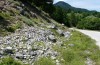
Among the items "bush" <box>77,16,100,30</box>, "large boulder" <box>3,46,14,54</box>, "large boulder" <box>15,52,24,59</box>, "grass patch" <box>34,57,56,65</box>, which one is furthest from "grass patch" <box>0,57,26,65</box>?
"bush" <box>77,16,100,30</box>

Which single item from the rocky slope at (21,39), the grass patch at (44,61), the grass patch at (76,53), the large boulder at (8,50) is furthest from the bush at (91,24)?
the large boulder at (8,50)

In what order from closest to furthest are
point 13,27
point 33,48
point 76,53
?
point 33,48, point 76,53, point 13,27

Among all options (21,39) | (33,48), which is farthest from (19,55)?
(21,39)

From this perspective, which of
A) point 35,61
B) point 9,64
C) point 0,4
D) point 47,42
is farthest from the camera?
point 0,4

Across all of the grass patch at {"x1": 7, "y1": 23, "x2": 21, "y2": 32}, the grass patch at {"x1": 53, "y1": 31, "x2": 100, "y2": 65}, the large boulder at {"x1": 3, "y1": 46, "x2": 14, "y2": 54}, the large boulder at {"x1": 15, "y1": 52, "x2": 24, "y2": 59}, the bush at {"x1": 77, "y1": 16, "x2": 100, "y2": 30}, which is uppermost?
the grass patch at {"x1": 7, "y1": 23, "x2": 21, "y2": 32}

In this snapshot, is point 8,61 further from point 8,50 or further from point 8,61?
point 8,50

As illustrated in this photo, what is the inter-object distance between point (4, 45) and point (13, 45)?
0.89 metres

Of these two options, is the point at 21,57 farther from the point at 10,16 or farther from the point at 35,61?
the point at 10,16

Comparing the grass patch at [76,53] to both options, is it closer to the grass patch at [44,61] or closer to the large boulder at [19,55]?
the grass patch at [44,61]

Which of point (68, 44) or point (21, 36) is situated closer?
point (21, 36)

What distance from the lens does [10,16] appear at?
3191 cm

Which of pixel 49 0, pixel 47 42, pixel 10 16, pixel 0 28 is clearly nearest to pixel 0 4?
pixel 10 16

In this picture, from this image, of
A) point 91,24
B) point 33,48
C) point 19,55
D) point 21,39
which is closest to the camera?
point 19,55

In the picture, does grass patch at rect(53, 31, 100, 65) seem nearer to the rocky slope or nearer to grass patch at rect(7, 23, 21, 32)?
the rocky slope
